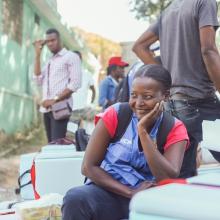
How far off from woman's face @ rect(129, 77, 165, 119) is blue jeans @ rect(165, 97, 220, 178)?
582 millimetres

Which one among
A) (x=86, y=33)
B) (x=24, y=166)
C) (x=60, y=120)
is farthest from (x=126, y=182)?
(x=86, y=33)

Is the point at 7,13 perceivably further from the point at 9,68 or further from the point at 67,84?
the point at 67,84

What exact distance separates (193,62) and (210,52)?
185 millimetres

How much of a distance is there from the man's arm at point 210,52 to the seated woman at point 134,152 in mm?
494

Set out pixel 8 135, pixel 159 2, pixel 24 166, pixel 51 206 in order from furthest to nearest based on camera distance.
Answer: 1. pixel 159 2
2. pixel 8 135
3. pixel 24 166
4. pixel 51 206

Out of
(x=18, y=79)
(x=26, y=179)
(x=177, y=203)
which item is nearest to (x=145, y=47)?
(x=26, y=179)

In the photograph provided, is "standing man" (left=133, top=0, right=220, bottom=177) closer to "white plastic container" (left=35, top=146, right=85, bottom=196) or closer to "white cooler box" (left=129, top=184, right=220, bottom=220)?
"white plastic container" (left=35, top=146, right=85, bottom=196)

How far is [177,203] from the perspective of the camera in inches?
46.6

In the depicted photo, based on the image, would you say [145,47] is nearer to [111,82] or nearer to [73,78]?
[73,78]

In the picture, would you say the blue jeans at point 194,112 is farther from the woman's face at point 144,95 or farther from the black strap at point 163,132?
the woman's face at point 144,95

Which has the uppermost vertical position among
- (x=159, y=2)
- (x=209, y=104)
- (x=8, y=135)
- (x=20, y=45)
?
(x=159, y=2)

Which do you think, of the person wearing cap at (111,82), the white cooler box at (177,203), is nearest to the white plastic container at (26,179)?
the white cooler box at (177,203)

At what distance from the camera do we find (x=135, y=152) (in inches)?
98.4

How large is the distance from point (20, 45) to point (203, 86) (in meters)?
8.07
